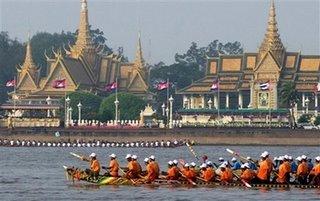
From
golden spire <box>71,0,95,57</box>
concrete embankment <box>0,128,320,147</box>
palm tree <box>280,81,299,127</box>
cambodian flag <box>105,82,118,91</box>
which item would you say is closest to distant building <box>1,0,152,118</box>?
golden spire <box>71,0,95,57</box>

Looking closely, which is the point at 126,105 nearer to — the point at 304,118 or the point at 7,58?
the point at 304,118

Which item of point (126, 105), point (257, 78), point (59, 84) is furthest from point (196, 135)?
point (257, 78)

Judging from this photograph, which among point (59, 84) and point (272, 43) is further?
point (272, 43)

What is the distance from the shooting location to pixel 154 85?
178m

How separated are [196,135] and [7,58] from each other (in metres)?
59.8

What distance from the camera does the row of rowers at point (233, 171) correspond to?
187ft

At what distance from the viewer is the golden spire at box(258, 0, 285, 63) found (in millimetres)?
153375

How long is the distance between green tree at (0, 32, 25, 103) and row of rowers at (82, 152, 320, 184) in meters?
112

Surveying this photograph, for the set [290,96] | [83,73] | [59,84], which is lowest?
[290,96]

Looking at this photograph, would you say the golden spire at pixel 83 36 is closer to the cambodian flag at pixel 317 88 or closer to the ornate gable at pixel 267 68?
the ornate gable at pixel 267 68

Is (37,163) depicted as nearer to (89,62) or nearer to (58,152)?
(58,152)

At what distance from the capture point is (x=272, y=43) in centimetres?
15350

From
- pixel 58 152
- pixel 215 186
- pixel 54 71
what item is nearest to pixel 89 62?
pixel 54 71

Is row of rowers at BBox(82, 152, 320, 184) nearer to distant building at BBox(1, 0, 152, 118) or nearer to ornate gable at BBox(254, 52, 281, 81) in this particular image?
ornate gable at BBox(254, 52, 281, 81)
